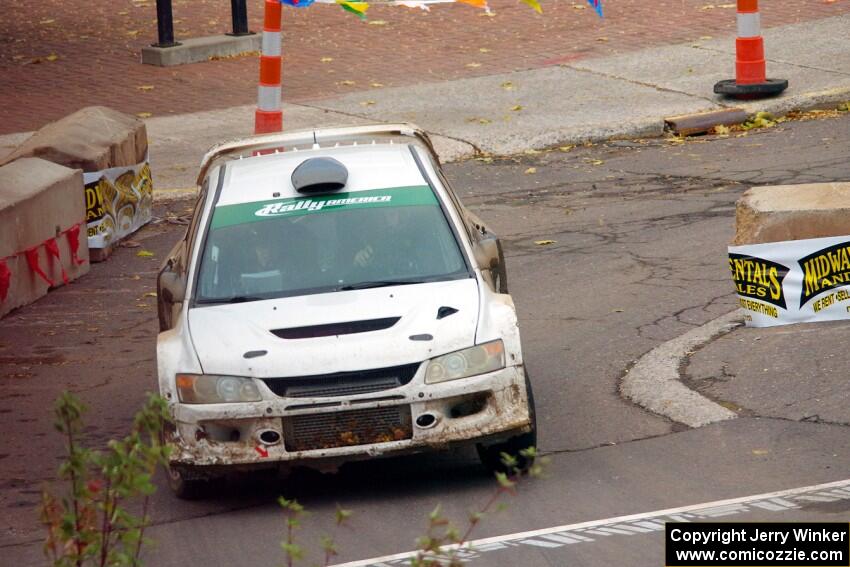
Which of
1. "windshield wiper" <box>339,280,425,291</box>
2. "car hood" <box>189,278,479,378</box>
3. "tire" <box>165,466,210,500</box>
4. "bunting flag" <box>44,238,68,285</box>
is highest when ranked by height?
"windshield wiper" <box>339,280,425,291</box>

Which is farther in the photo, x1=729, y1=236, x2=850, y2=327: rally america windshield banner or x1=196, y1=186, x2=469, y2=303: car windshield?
x1=729, y1=236, x2=850, y2=327: rally america windshield banner

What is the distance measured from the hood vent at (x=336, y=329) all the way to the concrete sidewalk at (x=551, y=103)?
6917 mm

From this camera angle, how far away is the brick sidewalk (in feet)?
54.9

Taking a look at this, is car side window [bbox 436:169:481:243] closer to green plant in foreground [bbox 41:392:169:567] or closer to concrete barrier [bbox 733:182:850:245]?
concrete barrier [bbox 733:182:850:245]

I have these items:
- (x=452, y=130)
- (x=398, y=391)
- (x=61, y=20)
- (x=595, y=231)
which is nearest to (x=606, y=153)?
(x=452, y=130)

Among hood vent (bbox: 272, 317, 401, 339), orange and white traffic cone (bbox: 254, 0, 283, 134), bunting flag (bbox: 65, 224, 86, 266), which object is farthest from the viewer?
orange and white traffic cone (bbox: 254, 0, 283, 134)

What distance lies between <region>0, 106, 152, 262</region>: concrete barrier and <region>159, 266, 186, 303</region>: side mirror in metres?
4.38

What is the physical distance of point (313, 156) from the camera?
8.02 m

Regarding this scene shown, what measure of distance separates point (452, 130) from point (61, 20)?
934 centimetres

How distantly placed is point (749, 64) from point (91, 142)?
23.3ft

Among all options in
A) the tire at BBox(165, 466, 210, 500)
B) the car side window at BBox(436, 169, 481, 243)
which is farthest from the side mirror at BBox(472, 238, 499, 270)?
the tire at BBox(165, 466, 210, 500)

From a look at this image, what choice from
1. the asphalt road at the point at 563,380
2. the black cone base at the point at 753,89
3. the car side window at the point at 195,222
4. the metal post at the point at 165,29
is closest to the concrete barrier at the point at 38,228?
the asphalt road at the point at 563,380

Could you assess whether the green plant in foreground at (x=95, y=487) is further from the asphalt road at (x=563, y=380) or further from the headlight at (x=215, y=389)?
the headlight at (x=215, y=389)

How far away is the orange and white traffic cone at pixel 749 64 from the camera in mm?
15031
